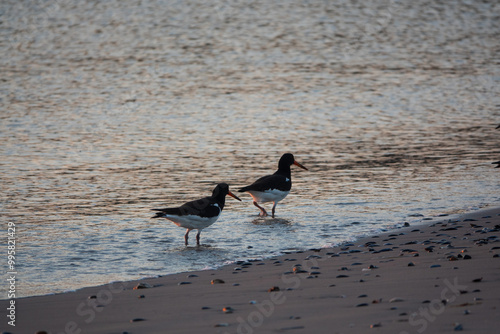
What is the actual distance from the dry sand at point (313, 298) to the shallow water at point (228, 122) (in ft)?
4.17

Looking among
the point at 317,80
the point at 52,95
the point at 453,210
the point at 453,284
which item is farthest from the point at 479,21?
the point at 453,284

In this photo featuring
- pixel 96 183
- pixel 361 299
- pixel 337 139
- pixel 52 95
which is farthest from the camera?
pixel 52 95

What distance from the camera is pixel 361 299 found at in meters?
6.65

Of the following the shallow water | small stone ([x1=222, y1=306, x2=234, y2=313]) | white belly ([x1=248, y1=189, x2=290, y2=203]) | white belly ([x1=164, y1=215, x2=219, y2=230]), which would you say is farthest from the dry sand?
white belly ([x1=248, y1=189, x2=290, y2=203])

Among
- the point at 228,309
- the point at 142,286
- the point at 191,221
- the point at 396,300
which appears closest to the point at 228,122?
the point at 191,221

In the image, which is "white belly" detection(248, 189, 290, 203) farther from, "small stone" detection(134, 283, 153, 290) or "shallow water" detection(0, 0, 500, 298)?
"small stone" detection(134, 283, 153, 290)

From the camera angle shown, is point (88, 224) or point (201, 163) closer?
point (88, 224)

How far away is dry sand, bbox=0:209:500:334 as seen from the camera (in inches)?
234

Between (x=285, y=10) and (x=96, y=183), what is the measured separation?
3528 cm

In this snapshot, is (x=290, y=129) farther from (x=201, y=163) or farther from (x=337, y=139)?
(x=201, y=163)

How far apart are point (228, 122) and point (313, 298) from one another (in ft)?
55.3

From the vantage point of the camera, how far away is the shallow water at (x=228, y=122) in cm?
1164

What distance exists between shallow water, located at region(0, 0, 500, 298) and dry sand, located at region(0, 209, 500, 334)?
1.27 m

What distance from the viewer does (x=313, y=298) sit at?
689cm
